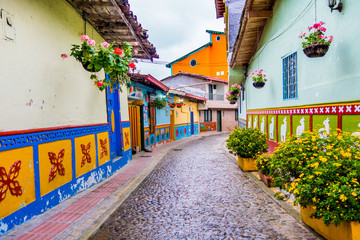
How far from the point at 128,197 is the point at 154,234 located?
6.65 ft

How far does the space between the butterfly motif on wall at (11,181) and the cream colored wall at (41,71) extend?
60 centimetres

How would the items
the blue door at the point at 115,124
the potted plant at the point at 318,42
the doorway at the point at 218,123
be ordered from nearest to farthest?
the potted plant at the point at 318,42 → the blue door at the point at 115,124 → the doorway at the point at 218,123

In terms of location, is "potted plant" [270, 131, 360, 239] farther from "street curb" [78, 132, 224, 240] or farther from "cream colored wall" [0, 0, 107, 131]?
"cream colored wall" [0, 0, 107, 131]

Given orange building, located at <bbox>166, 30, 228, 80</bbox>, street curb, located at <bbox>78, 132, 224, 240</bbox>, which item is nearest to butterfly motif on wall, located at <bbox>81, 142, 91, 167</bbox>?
street curb, located at <bbox>78, 132, 224, 240</bbox>

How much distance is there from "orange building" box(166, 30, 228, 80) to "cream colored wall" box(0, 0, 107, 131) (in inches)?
1122

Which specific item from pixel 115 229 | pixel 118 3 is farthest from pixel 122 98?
pixel 115 229

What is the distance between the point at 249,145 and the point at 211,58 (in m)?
28.0

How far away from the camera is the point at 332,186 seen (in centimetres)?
292

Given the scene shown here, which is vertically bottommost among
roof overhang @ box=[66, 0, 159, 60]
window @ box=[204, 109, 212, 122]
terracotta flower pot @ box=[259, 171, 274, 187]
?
terracotta flower pot @ box=[259, 171, 274, 187]

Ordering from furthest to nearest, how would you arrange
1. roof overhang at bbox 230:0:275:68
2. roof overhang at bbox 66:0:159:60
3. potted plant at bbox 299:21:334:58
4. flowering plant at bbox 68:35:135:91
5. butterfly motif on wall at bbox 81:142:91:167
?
roof overhang at bbox 230:0:275:68
butterfly motif on wall at bbox 81:142:91:167
roof overhang at bbox 66:0:159:60
flowering plant at bbox 68:35:135:91
potted plant at bbox 299:21:334:58

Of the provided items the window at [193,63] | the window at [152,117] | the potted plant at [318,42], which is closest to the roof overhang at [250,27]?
the potted plant at [318,42]

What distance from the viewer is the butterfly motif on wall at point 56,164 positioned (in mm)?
4750

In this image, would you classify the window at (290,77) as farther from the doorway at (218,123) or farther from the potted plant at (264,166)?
the doorway at (218,123)

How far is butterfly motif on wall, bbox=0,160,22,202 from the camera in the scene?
3516 millimetres
